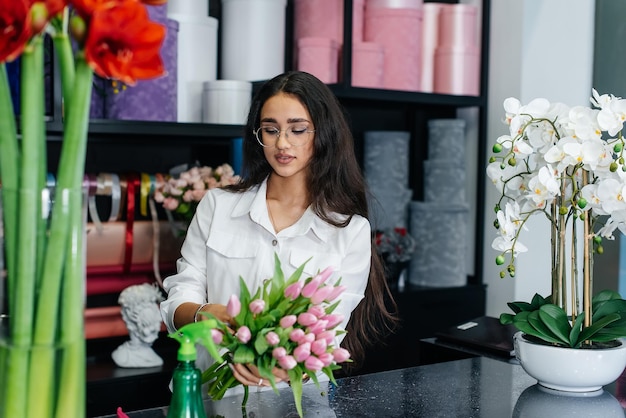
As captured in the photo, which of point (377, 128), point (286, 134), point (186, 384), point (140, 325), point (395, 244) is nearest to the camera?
point (186, 384)

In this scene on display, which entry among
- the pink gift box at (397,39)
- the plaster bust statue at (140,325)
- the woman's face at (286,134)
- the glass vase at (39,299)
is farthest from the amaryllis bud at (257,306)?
the pink gift box at (397,39)

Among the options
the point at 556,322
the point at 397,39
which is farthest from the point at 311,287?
the point at 397,39

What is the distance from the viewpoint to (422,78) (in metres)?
3.22

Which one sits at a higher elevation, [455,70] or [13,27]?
[455,70]

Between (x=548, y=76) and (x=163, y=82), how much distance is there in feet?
5.02

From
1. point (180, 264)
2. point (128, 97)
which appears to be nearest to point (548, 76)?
point (128, 97)

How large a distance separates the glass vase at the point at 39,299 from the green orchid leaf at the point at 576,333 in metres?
0.97

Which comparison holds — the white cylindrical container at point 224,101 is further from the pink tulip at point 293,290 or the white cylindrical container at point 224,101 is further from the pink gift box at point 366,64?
the pink tulip at point 293,290

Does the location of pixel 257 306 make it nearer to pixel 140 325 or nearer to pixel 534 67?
pixel 140 325

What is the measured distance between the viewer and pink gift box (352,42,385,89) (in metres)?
2.97

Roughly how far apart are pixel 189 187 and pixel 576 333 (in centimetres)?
148

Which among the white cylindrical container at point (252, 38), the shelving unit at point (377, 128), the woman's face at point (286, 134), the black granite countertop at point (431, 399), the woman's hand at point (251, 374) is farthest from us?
the white cylindrical container at point (252, 38)

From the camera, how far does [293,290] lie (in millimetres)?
1055

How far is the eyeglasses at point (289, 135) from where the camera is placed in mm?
1899
